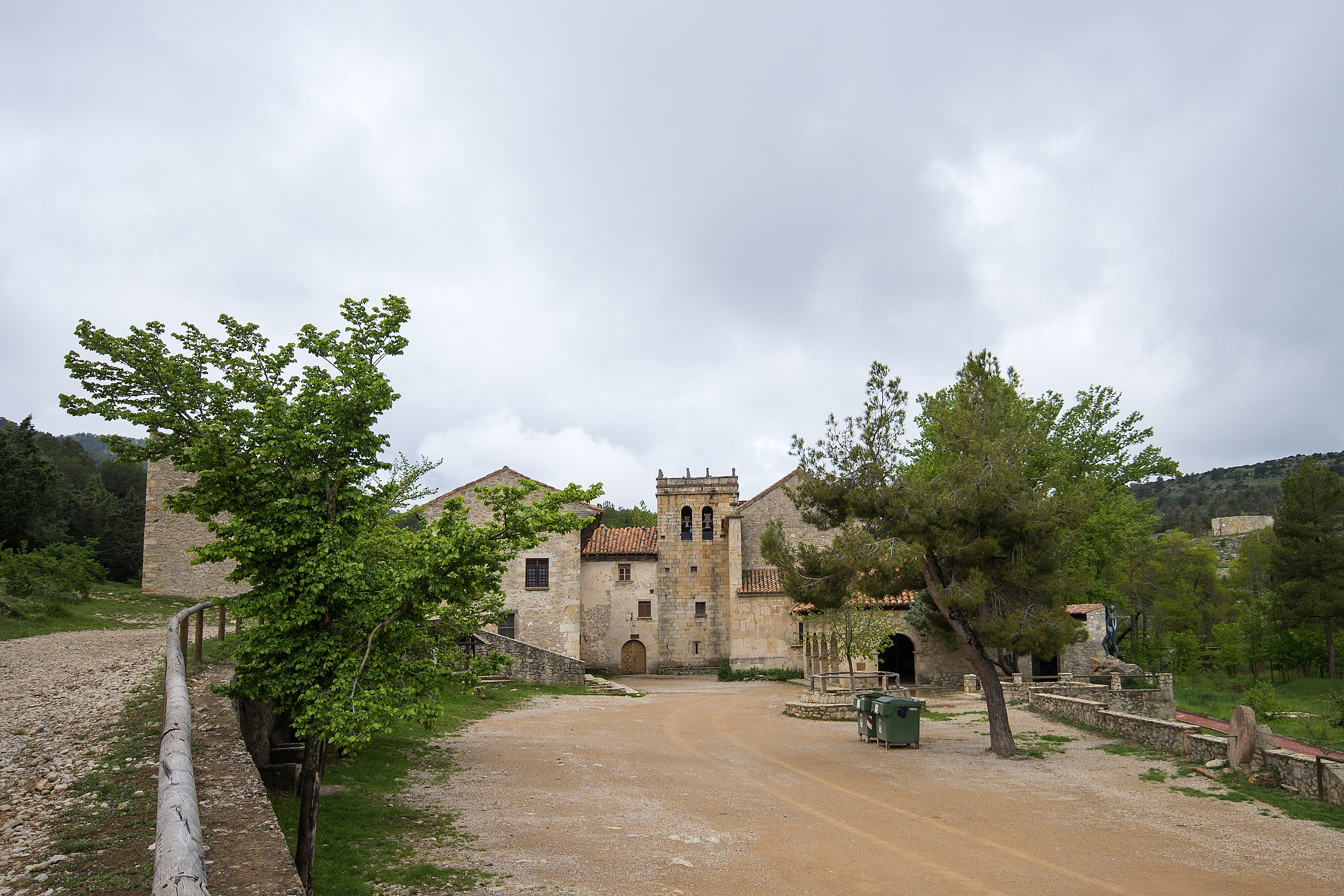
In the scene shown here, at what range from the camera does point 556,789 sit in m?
12.6

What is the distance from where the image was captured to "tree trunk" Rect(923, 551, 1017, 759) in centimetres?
1612

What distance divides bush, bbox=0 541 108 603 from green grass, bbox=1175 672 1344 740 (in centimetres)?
3042

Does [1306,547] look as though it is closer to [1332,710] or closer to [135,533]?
[1332,710]

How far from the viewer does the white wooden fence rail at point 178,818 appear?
321 centimetres

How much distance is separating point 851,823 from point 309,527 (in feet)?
26.9

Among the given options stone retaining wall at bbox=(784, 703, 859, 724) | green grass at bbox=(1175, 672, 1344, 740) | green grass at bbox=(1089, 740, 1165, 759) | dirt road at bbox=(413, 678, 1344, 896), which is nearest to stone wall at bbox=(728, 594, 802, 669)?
stone retaining wall at bbox=(784, 703, 859, 724)

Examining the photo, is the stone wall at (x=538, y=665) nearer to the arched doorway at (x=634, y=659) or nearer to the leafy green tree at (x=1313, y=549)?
the arched doorway at (x=634, y=659)

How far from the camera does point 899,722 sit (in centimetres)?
1741

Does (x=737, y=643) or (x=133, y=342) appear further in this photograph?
(x=737, y=643)

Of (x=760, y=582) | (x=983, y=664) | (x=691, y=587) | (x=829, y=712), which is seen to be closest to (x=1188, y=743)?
(x=983, y=664)

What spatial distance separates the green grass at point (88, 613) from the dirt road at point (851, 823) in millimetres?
10783

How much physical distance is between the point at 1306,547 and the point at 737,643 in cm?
Answer: 2968

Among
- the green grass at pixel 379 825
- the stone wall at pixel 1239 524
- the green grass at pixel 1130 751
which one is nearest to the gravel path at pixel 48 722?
the green grass at pixel 379 825

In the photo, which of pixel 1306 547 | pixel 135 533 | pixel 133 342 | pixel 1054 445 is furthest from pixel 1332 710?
pixel 135 533
